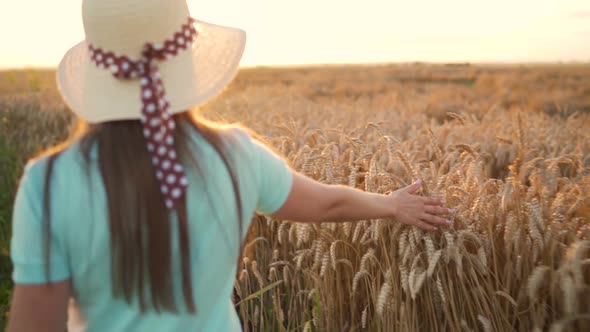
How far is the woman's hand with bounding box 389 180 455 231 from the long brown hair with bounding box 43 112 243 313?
30.5 inches

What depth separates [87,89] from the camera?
1284 mm

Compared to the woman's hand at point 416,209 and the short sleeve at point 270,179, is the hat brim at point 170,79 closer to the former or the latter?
the short sleeve at point 270,179

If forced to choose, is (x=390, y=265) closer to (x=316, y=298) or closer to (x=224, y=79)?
(x=316, y=298)

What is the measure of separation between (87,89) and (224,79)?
32 cm

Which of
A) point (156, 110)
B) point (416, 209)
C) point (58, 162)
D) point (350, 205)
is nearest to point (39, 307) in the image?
point (58, 162)

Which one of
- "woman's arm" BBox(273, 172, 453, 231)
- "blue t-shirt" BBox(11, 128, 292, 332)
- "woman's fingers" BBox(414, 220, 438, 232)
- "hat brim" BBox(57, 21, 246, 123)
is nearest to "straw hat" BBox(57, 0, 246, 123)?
"hat brim" BBox(57, 21, 246, 123)

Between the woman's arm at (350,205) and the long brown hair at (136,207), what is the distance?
297mm

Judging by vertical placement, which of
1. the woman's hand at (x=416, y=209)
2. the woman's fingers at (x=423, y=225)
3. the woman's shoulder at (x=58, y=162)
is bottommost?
the woman's fingers at (x=423, y=225)

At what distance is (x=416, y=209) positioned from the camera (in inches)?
74.1

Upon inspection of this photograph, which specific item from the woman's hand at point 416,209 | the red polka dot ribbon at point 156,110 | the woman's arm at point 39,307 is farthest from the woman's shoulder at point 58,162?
the woman's hand at point 416,209

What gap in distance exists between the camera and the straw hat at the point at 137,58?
46.7 inches

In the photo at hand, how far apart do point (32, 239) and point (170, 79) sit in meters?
0.45

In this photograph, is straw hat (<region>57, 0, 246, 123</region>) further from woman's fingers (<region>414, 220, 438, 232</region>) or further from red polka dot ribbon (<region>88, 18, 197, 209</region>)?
woman's fingers (<region>414, 220, 438, 232</region>)

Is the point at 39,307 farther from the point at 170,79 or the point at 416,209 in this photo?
the point at 416,209
